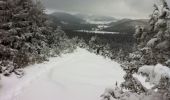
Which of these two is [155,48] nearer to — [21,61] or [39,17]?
[21,61]

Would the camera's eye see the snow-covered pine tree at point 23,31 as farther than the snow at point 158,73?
Yes

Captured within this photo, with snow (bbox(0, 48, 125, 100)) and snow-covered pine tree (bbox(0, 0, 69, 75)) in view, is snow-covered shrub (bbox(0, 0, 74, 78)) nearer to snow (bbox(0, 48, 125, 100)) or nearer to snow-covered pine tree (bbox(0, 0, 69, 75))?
snow-covered pine tree (bbox(0, 0, 69, 75))

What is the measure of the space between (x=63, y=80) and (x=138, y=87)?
8324 millimetres

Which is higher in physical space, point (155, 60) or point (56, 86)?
point (155, 60)

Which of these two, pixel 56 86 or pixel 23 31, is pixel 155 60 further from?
pixel 23 31

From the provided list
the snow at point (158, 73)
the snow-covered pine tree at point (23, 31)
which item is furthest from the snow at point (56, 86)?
the snow at point (158, 73)

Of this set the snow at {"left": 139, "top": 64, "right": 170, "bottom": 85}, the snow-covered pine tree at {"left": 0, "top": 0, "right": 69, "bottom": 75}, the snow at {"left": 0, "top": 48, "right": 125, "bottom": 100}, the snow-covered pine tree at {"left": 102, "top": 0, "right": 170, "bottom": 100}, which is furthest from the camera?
the snow-covered pine tree at {"left": 0, "top": 0, "right": 69, "bottom": 75}

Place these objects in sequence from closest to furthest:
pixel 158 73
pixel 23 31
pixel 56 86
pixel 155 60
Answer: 1. pixel 158 73
2. pixel 155 60
3. pixel 56 86
4. pixel 23 31

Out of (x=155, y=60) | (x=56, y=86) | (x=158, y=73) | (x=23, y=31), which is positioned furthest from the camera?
(x=23, y=31)

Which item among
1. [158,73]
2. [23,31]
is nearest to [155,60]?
[158,73]

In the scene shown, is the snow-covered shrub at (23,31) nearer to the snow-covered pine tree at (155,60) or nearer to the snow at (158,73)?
the snow-covered pine tree at (155,60)

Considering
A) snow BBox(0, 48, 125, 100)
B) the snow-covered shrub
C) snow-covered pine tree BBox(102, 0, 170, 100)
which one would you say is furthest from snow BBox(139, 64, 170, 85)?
the snow-covered shrub

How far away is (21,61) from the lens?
17.9 meters

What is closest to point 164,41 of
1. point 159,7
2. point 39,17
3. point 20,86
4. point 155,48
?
point 155,48
